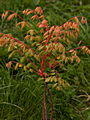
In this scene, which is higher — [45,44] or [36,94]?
[45,44]

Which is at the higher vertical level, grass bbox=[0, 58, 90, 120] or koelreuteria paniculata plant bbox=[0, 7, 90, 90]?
koelreuteria paniculata plant bbox=[0, 7, 90, 90]

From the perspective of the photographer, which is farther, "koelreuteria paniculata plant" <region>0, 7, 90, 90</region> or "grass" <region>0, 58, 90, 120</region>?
"grass" <region>0, 58, 90, 120</region>

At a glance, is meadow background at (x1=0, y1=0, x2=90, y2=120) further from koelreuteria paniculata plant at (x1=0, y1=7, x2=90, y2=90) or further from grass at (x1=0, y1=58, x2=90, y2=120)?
koelreuteria paniculata plant at (x1=0, y1=7, x2=90, y2=90)

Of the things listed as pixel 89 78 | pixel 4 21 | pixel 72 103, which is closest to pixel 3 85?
pixel 72 103

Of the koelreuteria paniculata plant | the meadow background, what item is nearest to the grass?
the meadow background

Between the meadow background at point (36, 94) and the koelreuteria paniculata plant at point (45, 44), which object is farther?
the meadow background at point (36, 94)

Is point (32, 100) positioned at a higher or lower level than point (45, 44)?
lower

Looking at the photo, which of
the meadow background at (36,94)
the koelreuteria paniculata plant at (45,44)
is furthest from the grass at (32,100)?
the koelreuteria paniculata plant at (45,44)

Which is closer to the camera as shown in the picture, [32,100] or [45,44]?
[45,44]

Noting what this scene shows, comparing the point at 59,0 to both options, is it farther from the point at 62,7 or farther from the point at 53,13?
the point at 53,13

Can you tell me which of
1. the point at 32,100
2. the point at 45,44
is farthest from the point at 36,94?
the point at 45,44

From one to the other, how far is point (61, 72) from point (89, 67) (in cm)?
39

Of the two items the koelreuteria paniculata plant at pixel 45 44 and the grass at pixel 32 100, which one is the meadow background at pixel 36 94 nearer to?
the grass at pixel 32 100

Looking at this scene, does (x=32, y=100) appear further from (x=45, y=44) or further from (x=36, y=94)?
(x=45, y=44)
